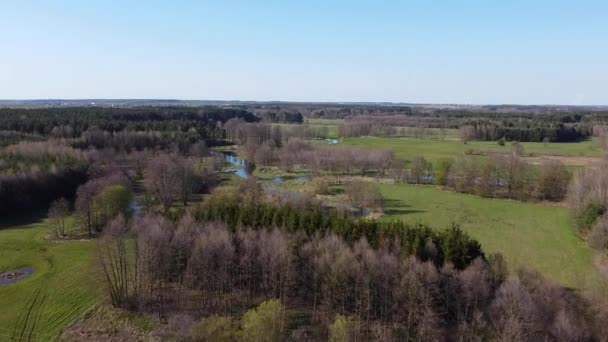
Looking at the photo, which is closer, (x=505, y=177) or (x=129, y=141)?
(x=505, y=177)

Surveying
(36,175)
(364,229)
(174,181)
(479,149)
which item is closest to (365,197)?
(174,181)

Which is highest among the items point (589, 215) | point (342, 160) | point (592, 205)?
point (342, 160)

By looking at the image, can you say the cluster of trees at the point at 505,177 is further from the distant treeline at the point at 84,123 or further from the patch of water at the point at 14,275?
the distant treeline at the point at 84,123

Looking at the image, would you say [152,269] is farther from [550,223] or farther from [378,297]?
[550,223]

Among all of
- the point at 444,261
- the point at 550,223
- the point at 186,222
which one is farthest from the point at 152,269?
the point at 550,223

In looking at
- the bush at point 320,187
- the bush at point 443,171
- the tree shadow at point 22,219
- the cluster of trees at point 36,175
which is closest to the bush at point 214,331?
the tree shadow at point 22,219

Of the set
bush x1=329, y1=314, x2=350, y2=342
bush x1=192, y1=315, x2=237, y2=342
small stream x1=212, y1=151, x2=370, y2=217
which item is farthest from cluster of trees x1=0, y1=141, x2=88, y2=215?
bush x1=329, y1=314, x2=350, y2=342

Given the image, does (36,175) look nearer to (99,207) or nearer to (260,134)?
(99,207)

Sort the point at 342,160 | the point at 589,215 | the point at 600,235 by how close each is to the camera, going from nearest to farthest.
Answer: the point at 600,235, the point at 589,215, the point at 342,160
